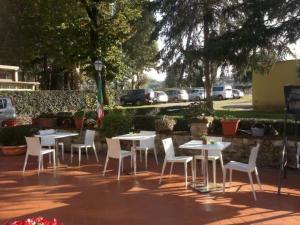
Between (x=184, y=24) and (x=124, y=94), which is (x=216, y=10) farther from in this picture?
(x=124, y=94)

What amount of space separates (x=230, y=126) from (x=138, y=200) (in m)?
3.83

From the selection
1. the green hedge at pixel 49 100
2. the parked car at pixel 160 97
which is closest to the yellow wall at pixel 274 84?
the green hedge at pixel 49 100

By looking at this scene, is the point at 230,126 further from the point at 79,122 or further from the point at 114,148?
the point at 79,122

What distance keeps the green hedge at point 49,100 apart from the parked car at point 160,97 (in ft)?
33.0

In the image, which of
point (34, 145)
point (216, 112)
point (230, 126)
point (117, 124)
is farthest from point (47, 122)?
point (230, 126)

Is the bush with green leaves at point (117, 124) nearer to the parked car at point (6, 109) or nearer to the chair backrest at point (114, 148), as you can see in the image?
the chair backrest at point (114, 148)

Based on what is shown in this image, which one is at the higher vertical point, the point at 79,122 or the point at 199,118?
the point at 199,118

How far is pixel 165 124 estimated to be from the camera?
10914 millimetres

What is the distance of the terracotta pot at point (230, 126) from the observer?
32.2ft

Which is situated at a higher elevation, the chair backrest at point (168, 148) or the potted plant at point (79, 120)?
the potted plant at point (79, 120)

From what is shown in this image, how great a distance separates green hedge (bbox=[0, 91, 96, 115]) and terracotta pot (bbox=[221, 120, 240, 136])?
493 inches

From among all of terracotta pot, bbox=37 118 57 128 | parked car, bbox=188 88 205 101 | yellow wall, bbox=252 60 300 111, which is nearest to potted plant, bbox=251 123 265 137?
terracotta pot, bbox=37 118 57 128

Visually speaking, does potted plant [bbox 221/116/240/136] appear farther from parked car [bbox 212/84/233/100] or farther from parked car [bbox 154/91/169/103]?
parked car [bbox 212/84/233/100]

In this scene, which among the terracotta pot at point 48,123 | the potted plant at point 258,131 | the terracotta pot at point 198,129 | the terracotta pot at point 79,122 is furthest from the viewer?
the terracotta pot at point 48,123
